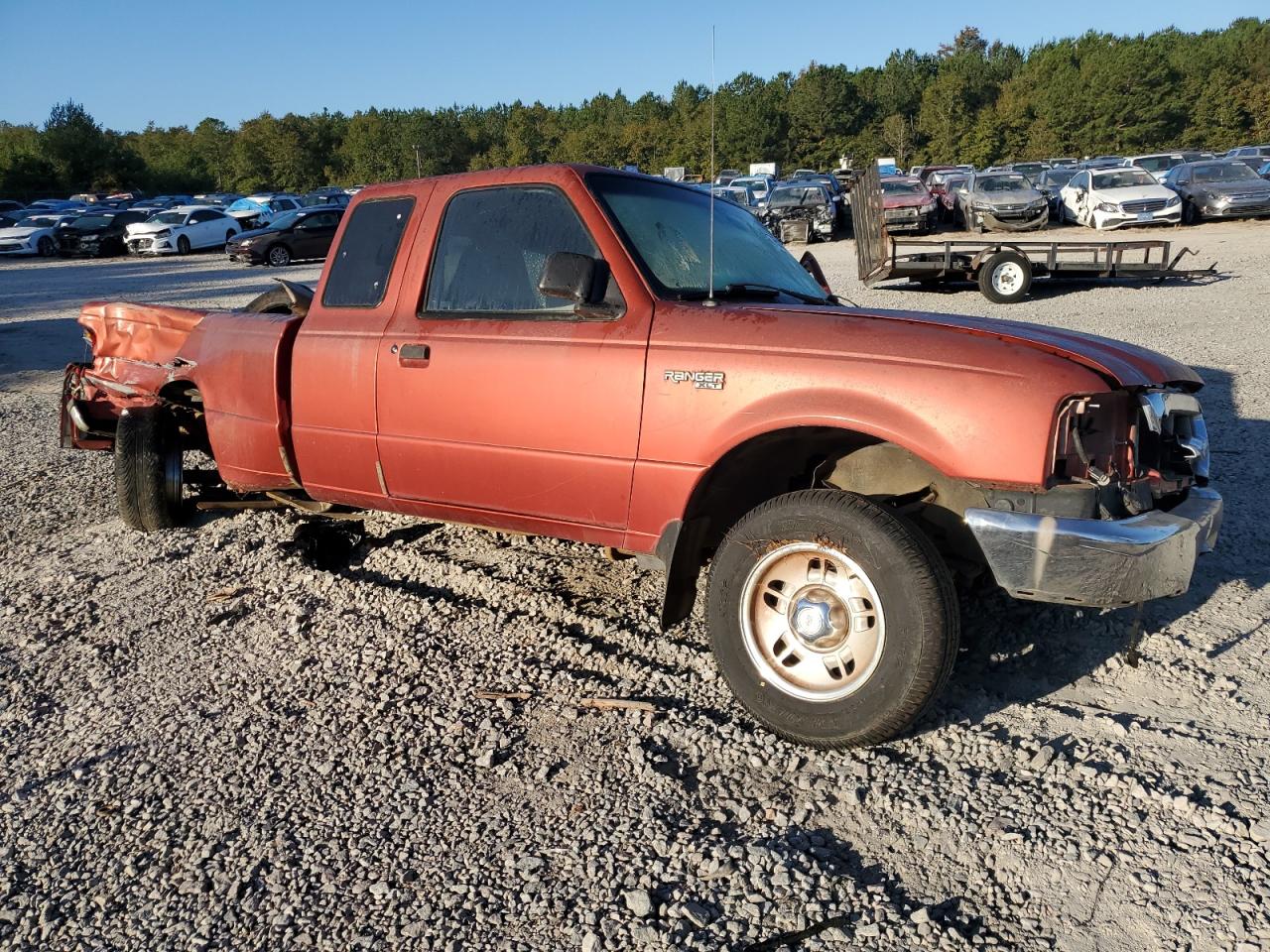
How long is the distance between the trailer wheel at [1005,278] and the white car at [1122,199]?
12.4 m

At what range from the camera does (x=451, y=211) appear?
166 inches

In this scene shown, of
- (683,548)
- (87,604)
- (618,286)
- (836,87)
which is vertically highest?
(836,87)

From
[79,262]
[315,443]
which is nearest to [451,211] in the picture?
[315,443]

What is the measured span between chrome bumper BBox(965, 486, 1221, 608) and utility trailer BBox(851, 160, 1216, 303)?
1174 cm

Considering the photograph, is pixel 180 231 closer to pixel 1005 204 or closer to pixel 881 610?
pixel 1005 204

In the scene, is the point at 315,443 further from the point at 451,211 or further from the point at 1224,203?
the point at 1224,203

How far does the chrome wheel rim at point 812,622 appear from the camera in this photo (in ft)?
10.2

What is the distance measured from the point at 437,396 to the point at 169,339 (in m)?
2.41

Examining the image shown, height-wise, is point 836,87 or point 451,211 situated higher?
point 836,87

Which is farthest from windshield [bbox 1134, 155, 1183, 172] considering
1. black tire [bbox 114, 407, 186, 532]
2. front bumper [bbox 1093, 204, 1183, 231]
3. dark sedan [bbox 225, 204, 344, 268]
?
black tire [bbox 114, 407, 186, 532]

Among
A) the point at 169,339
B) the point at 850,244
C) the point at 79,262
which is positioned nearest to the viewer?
the point at 169,339

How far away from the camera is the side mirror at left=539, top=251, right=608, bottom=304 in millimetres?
3475

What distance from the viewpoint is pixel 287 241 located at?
2706 centimetres

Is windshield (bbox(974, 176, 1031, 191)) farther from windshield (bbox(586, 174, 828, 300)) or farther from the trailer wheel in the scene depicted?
windshield (bbox(586, 174, 828, 300))
